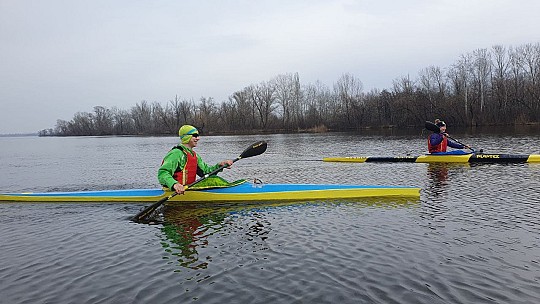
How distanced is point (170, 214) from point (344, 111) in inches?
3011

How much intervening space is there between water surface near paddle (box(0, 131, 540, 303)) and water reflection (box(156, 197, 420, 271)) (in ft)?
0.10

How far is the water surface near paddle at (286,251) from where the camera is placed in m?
5.38

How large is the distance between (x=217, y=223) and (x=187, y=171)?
2.16 metres

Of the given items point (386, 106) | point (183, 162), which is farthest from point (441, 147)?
point (386, 106)

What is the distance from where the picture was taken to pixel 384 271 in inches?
233

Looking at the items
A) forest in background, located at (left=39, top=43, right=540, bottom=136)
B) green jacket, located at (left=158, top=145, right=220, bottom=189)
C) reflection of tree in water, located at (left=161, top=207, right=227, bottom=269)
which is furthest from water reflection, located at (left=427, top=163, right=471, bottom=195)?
forest in background, located at (left=39, top=43, right=540, bottom=136)

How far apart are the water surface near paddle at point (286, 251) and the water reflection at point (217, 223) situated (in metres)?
0.03

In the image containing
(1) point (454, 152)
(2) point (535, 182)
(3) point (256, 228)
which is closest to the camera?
(3) point (256, 228)

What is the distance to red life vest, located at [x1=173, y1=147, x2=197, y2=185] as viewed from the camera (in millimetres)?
10438

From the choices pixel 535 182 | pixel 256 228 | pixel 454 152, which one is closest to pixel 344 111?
pixel 454 152

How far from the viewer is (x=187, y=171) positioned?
34.8 ft

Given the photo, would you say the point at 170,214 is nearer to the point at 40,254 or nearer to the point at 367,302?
the point at 40,254

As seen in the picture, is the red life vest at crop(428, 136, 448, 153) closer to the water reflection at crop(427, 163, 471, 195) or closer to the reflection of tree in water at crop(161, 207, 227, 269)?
the water reflection at crop(427, 163, 471, 195)

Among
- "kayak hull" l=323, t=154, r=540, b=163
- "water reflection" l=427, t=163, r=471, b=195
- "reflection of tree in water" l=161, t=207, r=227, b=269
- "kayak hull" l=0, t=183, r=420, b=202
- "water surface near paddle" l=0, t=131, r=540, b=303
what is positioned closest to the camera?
"water surface near paddle" l=0, t=131, r=540, b=303
